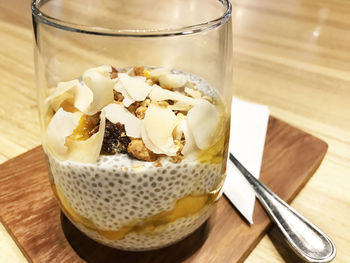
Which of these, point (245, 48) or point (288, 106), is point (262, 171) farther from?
point (245, 48)

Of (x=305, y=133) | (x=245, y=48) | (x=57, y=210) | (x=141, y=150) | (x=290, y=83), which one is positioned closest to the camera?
(x=141, y=150)

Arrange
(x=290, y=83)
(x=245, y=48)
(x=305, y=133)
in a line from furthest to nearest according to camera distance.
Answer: (x=245, y=48) < (x=290, y=83) < (x=305, y=133)

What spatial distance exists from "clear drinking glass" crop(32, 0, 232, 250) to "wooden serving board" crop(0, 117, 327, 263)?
0.05 m

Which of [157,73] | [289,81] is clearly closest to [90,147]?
[157,73]

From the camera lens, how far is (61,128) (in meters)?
0.31

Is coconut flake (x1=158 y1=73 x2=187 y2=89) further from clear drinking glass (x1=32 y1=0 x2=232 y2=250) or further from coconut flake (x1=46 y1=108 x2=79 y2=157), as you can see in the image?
coconut flake (x1=46 y1=108 x2=79 y2=157)

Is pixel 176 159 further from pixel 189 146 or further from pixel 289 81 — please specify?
pixel 289 81

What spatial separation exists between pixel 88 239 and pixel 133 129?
165mm

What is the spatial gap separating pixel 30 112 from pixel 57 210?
0.82 ft

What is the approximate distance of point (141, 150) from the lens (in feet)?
0.98

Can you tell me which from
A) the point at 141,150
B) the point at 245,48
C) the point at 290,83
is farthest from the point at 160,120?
the point at 245,48

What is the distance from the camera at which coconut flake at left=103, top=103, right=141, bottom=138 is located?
31cm

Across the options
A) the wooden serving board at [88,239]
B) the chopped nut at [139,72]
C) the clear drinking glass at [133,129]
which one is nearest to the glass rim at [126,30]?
the clear drinking glass at [133,129]

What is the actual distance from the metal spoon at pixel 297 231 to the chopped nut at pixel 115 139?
22cm
